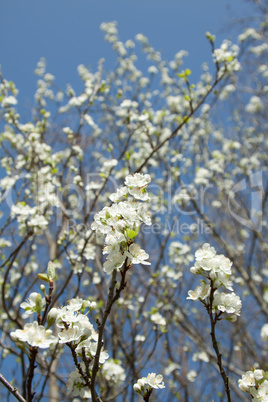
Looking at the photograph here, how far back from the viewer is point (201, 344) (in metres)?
4.20

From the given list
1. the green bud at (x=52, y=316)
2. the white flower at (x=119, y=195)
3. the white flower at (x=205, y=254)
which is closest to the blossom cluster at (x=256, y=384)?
the white flower at (x=205, y=254)

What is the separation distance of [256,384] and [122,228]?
2.92 ft

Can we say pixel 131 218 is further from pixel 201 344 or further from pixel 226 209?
pixel 226 209

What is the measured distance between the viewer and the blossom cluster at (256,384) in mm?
1411

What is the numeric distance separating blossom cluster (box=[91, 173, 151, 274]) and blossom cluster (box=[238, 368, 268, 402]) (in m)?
0.68

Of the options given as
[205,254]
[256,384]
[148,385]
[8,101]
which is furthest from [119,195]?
[8,101]

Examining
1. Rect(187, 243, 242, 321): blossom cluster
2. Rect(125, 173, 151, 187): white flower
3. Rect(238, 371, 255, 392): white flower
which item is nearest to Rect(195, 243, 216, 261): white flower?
Rect(187, 243, 242, 321): blossom cluster

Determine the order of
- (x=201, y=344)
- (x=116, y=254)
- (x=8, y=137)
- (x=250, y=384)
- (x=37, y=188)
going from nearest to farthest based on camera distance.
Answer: (x=116, y=254), (x=250, y=384), (x=37, y=188), (x=201, y=344), (x=8, y=137)

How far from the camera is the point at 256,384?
1459 mm

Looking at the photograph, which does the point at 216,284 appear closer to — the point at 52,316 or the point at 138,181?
the point at 138,181

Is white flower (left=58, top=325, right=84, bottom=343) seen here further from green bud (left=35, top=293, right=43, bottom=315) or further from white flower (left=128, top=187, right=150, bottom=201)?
white flower (left=128, top=187, right=150, bottom=201)

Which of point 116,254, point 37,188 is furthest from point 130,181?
point 37,188

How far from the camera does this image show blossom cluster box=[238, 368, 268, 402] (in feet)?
4.63

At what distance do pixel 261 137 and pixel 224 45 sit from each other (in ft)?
12.7
